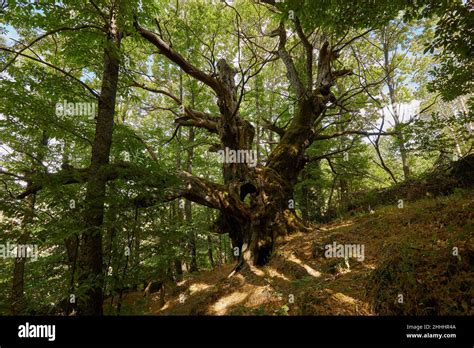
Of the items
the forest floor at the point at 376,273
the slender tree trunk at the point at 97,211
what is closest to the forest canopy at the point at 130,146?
the slender tree trunk at the point at 97,211

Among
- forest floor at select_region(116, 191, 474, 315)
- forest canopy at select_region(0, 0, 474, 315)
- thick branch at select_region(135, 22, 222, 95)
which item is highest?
thick branch at select_region(135, 22, 222, 95)

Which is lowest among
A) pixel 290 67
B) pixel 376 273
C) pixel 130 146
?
pixel 376 273

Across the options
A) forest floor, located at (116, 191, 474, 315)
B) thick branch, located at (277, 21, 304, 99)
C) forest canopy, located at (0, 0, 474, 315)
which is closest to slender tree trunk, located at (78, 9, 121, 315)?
forest canopy, located at (0, 0, 474, 315)

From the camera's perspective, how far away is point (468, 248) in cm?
343

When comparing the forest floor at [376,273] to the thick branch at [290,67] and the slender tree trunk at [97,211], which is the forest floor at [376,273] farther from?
the thick branch at [290,67]

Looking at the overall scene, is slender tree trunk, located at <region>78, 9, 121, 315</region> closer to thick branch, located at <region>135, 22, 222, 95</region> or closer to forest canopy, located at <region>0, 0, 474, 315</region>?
forest canopy, located at <region>0, 0, 474, 315</region>

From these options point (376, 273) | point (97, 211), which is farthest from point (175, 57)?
point (376, 273)

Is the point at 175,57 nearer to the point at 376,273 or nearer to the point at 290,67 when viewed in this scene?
the point at 290,67

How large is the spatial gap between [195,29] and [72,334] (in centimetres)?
1167

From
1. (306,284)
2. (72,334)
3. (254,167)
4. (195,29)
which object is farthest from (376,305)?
(195,29)

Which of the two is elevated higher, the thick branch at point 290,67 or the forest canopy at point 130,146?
the thick branch at point 290,67

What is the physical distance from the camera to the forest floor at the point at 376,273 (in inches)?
121

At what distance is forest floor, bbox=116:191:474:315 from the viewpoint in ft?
10.1

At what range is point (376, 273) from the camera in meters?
3.73
